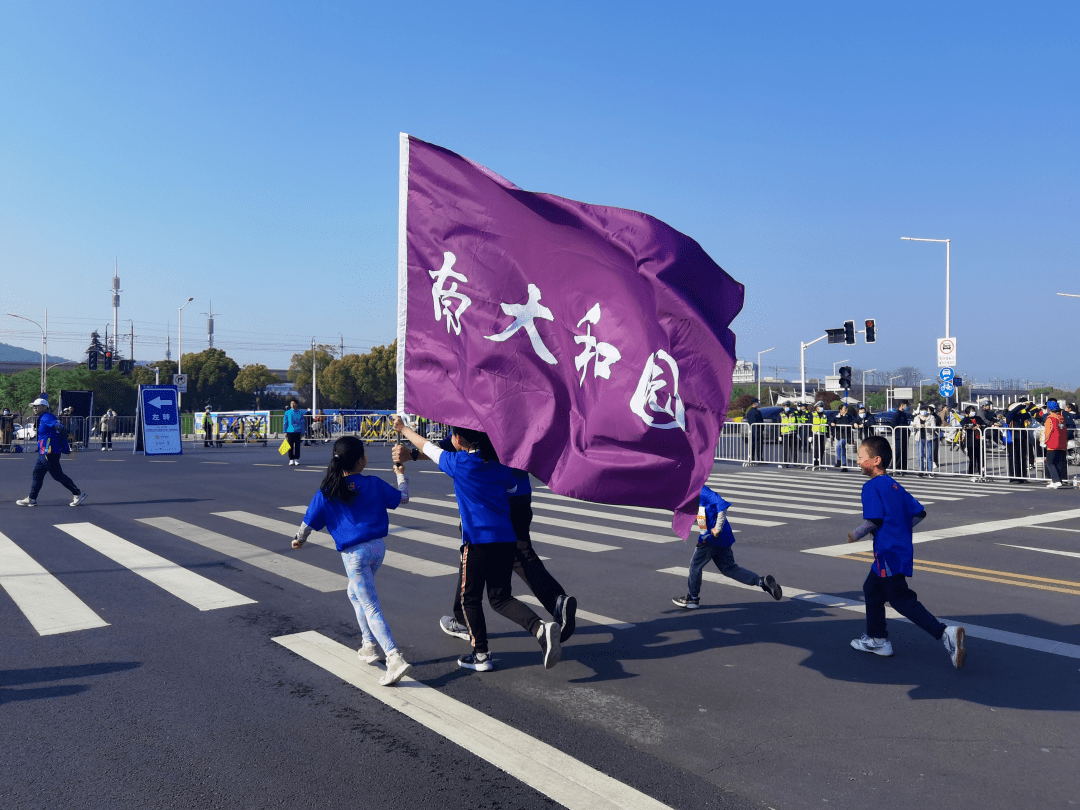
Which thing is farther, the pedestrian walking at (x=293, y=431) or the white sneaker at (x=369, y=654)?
the pedestrian walking at (x=293, y=431)

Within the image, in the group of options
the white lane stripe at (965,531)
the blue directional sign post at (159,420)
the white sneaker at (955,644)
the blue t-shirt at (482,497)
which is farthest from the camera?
the blue directional sign post at (159,420)

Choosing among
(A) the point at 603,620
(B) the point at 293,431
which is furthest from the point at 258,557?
(B) the point at 293,431

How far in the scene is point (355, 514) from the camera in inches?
210

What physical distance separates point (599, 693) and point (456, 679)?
2.95 ft

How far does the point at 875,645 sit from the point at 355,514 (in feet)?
11.7

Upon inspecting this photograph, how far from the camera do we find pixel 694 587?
23.7 ft

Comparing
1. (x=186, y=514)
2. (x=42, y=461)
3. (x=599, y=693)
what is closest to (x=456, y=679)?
(x=599, y=693)

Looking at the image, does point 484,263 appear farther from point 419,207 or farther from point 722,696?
point 722,696

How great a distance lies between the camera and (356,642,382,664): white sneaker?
558cm

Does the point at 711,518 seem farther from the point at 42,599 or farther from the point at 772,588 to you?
the point at 42,599

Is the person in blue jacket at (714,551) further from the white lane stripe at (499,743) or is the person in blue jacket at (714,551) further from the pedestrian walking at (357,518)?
the white lane stripe at (499,743)

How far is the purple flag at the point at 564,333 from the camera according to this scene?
15.0ft

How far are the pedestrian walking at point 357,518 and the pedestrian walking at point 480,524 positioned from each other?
0.37 meters

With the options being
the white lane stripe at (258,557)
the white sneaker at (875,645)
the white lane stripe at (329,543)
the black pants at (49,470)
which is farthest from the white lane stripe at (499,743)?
the black pants at (49,470)
